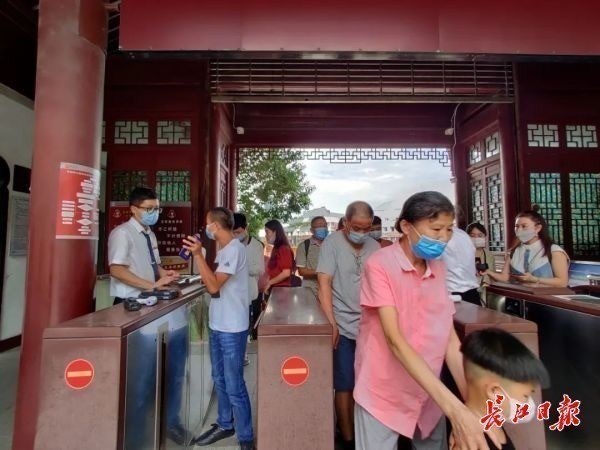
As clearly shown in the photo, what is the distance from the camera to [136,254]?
2.68 meters

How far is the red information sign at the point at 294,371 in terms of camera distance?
5.17 ft

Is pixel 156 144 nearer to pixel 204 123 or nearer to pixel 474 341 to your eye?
pixel 204 123

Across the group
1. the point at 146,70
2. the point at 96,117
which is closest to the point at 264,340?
the point at 96,117

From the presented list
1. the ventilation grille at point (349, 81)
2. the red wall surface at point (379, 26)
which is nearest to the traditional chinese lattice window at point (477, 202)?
the ventilation grille at point (349, 81)

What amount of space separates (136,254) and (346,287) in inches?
56.8

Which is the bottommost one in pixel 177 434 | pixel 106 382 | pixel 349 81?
pixel 177 434

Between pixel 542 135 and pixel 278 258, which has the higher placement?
pixel 542 135

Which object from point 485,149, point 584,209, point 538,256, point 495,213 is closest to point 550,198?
point 584,209

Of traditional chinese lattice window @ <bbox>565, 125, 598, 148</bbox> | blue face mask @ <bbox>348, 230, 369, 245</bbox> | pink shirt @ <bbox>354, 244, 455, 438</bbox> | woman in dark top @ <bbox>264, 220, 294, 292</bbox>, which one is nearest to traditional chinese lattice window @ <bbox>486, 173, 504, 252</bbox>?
traditional chinese lattice window @ <bbox>565, 125, 598, 148</bbox>

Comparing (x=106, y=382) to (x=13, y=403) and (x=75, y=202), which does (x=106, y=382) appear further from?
(x=13, y=403)

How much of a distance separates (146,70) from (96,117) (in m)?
2.89

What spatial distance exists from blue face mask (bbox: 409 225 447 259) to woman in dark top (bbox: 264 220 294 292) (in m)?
3.30

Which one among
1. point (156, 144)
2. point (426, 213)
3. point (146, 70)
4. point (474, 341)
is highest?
point (146, 70)

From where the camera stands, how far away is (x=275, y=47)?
300cm
